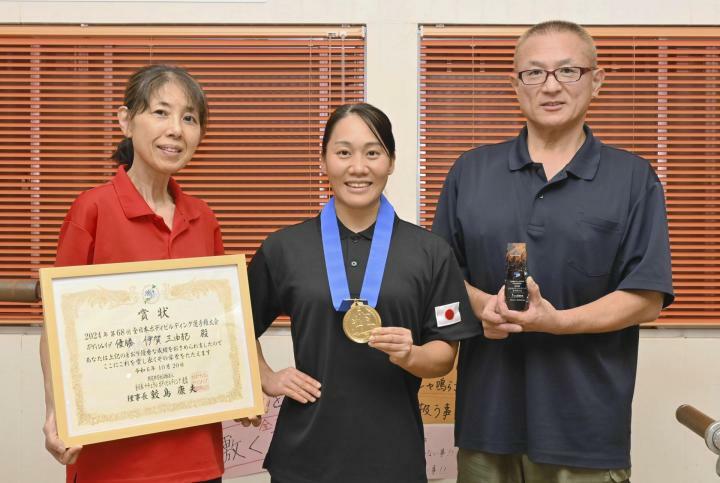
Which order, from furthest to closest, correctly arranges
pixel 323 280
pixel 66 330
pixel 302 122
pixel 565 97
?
pixel 302 122, pixel 565 97, pixel 323 280, pixel 66 330

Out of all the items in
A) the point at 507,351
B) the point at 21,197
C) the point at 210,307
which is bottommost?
the point at 507,351

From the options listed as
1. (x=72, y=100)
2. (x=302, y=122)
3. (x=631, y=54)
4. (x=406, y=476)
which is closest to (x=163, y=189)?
(x=406, y=476)

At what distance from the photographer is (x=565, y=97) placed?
189 centimetres

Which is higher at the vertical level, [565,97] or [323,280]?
[565,97]

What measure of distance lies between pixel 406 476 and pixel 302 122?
190cm

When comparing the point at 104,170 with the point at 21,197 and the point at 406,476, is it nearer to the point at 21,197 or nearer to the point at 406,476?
the point at 21,197

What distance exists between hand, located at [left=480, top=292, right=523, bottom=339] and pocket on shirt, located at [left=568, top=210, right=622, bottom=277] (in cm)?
26

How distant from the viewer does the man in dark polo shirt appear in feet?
5.98

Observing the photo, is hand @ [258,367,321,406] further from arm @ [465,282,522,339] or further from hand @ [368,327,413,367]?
arm @ [465,282,522,339]

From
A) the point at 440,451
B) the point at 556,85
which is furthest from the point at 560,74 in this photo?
the point at 440,451

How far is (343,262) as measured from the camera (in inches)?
69.2

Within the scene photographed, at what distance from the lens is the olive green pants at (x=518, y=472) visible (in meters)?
1.83

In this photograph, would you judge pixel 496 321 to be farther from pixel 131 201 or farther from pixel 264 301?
pixel 131 201

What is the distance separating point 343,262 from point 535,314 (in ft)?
1.68
